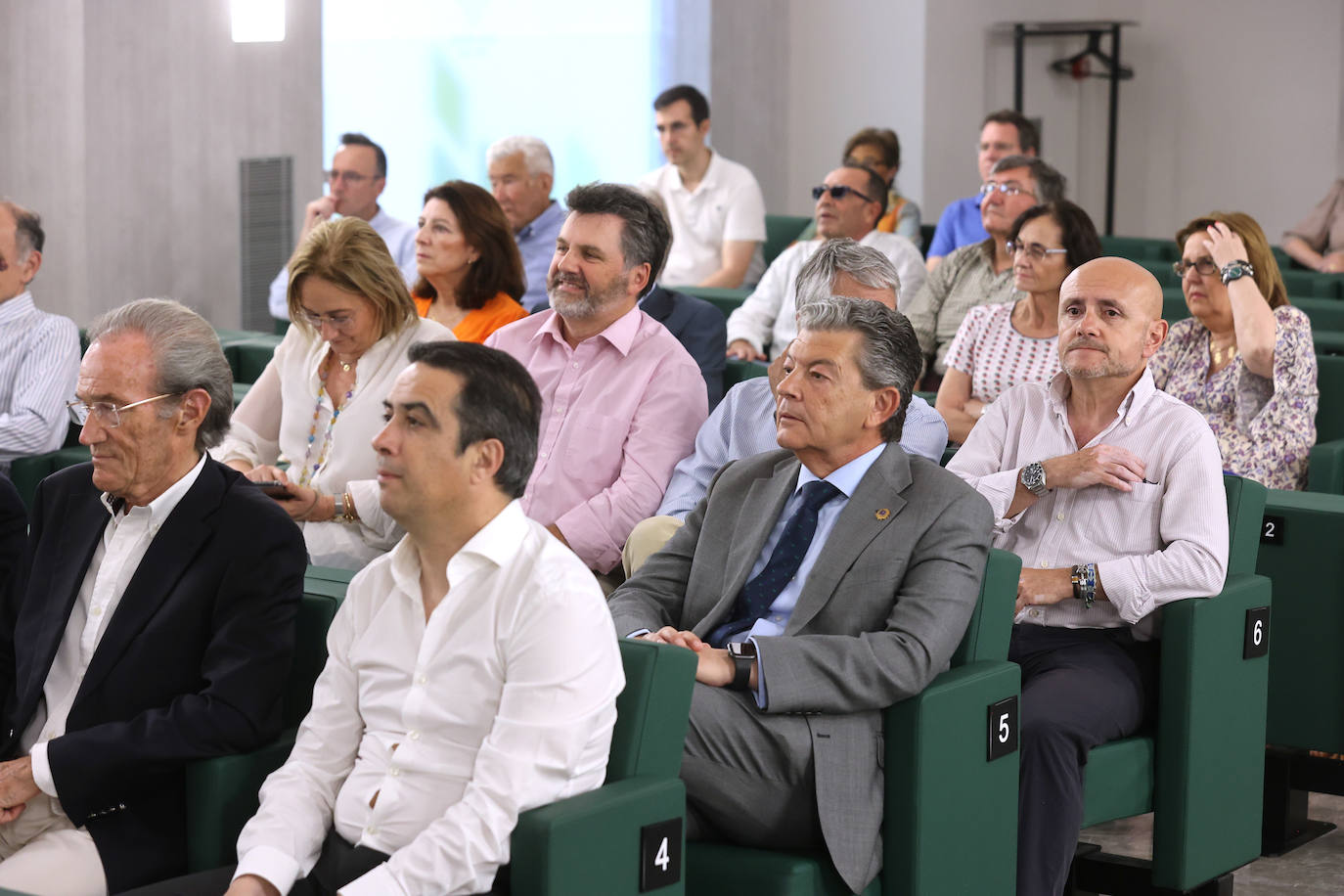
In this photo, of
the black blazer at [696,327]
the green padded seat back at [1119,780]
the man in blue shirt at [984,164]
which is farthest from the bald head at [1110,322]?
the man in blue shirt at [984,164]

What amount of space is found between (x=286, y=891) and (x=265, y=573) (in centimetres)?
43

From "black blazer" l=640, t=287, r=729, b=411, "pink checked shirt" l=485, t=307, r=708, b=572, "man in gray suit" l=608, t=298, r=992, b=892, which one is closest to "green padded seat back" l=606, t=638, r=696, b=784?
"man in gray suit" l=608, t=298, r=992, b=892

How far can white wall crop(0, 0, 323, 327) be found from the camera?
6.00 m

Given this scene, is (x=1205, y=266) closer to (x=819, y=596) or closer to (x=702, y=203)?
(x=819, y=596)

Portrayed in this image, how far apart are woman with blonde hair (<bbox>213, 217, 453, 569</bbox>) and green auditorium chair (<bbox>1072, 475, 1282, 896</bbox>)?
1452 millimetres

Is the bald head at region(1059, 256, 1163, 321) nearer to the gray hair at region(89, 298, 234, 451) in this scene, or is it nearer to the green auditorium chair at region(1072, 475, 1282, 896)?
the green auditorium chair at region(1072, 475, 1282, 896)

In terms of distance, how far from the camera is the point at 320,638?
7.72ft

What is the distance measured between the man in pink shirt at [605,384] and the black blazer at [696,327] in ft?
1.06

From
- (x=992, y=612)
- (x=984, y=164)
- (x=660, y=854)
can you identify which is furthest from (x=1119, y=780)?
(x=984, y=164)

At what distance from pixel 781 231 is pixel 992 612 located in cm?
556

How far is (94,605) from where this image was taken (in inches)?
90.9

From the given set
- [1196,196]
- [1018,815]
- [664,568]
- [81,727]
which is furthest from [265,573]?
[1196,196]

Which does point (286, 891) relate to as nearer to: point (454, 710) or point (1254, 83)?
point (454, 710)

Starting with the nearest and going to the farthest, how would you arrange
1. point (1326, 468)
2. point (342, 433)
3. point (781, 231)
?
point (342, 433)
point (1326, 468)
point (781, 231)
